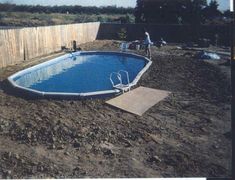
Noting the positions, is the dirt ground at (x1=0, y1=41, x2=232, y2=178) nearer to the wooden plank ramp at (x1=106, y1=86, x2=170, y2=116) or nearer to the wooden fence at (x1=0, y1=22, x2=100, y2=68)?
the wooden plank ramp at (x1=106, y1=86, x2=170, y2=116)

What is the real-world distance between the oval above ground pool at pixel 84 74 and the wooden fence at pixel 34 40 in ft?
3.35

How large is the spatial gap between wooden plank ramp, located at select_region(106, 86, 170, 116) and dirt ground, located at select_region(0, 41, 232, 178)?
230 mm

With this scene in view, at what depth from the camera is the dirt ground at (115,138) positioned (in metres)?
6.36

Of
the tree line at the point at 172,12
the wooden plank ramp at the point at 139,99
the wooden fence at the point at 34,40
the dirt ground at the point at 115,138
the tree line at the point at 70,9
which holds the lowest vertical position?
the dirt ground at the point at 115,138

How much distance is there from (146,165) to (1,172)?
2610mm

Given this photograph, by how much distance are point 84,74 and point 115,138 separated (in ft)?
29.3

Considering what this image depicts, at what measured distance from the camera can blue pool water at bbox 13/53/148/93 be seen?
13422 mm

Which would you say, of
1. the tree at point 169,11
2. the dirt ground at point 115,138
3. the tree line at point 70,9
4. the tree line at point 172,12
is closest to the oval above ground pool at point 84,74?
the dirt ground at point 115,138

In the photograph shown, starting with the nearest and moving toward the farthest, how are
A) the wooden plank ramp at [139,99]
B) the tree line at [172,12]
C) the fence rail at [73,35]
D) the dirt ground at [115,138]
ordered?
the dirt ground at [115,138] < the wooden plank ramp at [139,99] < the fence rail at [73,35] < the tree line at [172,12]

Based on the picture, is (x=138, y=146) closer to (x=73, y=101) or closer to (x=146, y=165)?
(x=146, y=165)

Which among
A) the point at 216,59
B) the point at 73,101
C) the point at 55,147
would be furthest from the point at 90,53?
the point at 55,147

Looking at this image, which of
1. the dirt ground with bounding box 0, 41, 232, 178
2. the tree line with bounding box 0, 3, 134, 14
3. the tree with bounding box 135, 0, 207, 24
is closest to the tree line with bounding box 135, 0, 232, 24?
the tree with bounding box 135, 0, 207, 24

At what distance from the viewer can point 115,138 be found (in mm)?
7555

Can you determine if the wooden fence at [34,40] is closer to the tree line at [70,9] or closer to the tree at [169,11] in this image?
the tree at [169,11]
